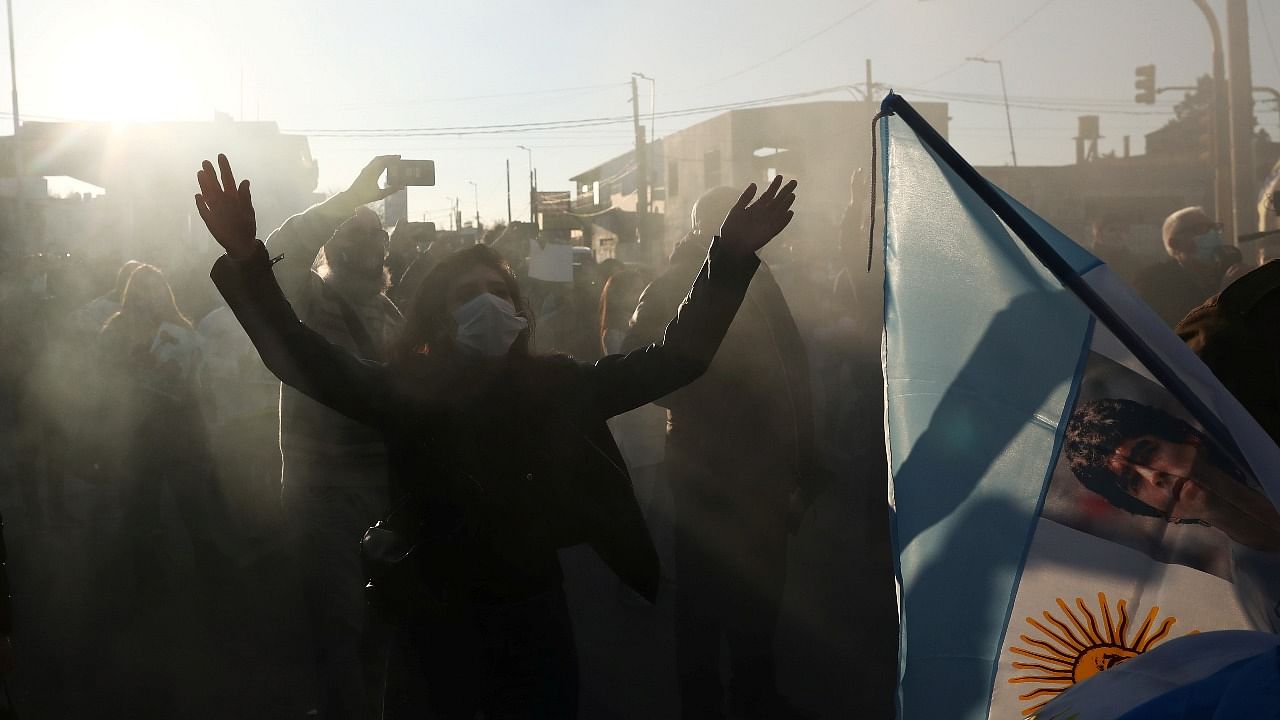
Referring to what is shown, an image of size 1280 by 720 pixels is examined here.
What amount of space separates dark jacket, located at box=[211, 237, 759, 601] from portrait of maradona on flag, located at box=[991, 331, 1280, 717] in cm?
95

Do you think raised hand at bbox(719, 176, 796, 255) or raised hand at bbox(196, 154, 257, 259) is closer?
raised hand at bbox(196, 154, 257, 259)

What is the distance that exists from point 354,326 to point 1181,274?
465cm

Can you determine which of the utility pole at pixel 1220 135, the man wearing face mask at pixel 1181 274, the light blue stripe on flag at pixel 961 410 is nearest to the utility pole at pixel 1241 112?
the utility pole at pixel 1220 135

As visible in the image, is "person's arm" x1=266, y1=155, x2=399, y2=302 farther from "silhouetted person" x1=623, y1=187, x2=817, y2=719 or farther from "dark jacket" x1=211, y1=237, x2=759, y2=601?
"dark jacket" x1=211, y1=237, x2=759, y2=601

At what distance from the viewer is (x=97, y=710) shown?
503 cm

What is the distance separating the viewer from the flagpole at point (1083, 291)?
6.12 feet

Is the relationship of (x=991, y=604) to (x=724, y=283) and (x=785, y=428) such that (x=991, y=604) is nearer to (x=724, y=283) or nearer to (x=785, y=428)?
(x=724, y=283)

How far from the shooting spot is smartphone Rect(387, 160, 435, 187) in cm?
440

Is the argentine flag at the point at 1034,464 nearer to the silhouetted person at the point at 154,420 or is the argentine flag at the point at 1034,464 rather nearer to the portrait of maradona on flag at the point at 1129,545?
the portrait of maradona on flag at the point at 1129,545

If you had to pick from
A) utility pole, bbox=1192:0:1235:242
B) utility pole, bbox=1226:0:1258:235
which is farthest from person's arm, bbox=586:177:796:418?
utility pole, bbox=1192:0:1235:242

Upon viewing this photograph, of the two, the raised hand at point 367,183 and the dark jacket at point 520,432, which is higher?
the raised hand at point 367,183

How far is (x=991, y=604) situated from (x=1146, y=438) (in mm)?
434

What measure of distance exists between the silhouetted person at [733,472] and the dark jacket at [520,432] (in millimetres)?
1372

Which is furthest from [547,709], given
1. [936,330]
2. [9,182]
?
[9,182]
